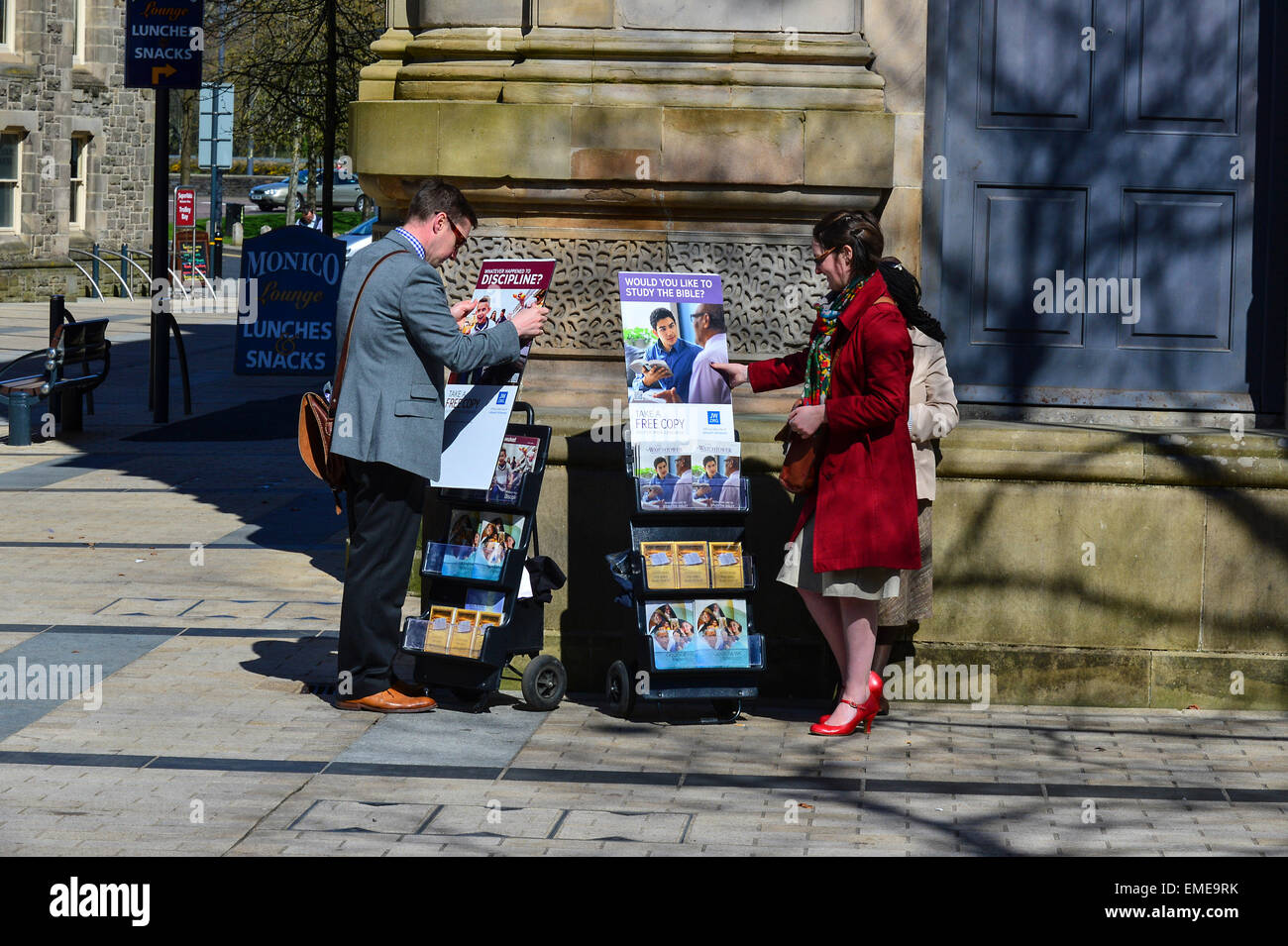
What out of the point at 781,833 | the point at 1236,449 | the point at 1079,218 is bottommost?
the point at 781,833

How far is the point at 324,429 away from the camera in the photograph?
23.5 feet

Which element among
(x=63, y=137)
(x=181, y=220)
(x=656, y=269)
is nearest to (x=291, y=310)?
(x=656, y=269)

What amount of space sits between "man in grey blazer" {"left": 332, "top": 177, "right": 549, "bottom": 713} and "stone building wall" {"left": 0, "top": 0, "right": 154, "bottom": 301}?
27.8m

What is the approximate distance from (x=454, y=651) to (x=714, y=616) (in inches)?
41.6

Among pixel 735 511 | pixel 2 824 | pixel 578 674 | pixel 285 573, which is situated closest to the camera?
pixel 2 824

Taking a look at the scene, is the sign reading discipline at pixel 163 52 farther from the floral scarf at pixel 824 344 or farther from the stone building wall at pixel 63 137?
the stone building wall at pixel 63 137

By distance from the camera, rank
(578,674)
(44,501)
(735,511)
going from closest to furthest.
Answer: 1. (735,511)
2. (578,674)
3. (44,501)

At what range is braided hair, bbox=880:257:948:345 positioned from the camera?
688 cm

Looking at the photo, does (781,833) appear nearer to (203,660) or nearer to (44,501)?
(203,660)

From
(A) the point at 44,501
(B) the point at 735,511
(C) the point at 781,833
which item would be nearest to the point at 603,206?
(B) the point at 735,511

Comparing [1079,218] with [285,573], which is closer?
[1079,218]

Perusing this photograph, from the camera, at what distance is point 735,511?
720 cm

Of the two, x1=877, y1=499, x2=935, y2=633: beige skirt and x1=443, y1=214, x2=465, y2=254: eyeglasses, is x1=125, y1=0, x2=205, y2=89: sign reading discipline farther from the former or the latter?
x1=877, y1=499, x2=935, y2=633: beige skirt

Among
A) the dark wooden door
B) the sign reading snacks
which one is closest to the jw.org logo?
the sign reading snacks
